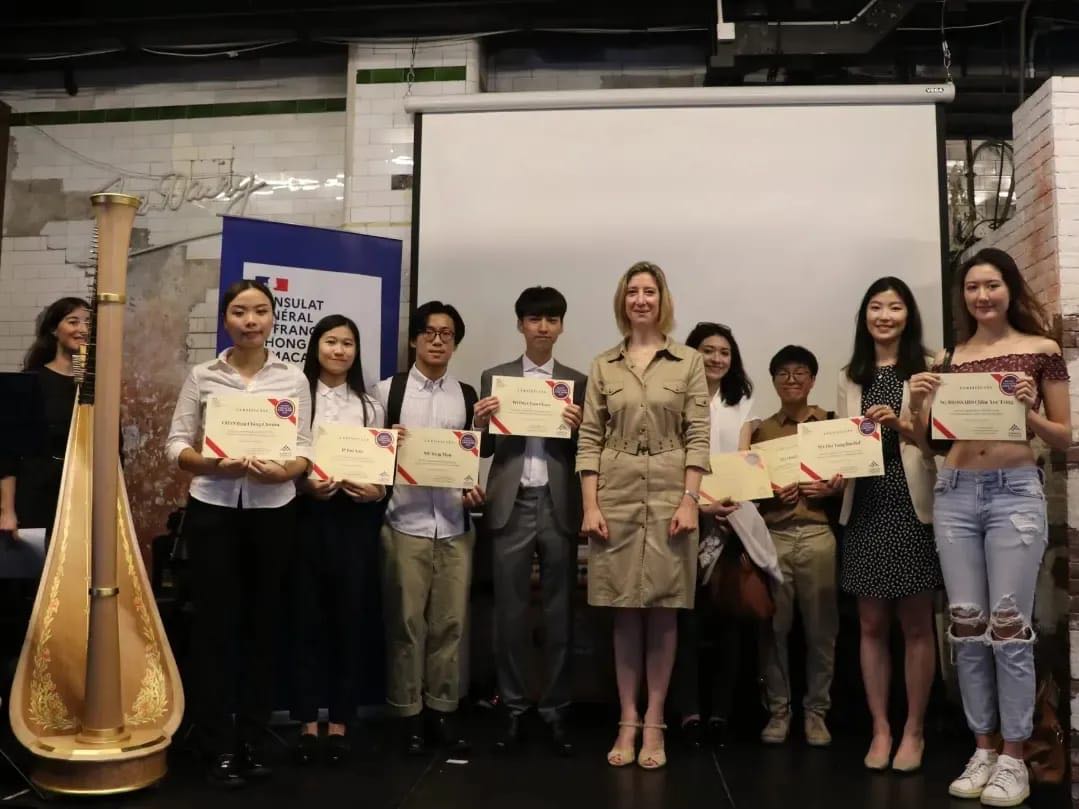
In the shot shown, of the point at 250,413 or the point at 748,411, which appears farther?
the point at 748,411

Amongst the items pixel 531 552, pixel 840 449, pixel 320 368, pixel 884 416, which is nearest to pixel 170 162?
pixel 320 368

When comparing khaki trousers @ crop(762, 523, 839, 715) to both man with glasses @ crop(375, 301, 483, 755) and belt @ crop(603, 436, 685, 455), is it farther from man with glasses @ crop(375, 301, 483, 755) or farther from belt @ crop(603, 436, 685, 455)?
man with glasses @ crop(375, 301, 483, 755)

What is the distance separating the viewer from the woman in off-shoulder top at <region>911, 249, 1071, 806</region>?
2.92 metres

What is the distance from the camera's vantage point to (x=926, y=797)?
297 centimetres

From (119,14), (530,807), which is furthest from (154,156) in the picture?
(530,807)

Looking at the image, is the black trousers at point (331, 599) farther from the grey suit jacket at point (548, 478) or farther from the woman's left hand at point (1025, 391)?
the woman's left hand at point (1025, 391)

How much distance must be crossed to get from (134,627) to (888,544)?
2.61m

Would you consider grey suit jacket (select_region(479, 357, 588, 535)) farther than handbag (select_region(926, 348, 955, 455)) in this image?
Yes

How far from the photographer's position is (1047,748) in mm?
3287

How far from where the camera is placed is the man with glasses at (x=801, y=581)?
3.62 m

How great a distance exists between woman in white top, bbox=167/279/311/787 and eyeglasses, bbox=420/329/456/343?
0.61 meters

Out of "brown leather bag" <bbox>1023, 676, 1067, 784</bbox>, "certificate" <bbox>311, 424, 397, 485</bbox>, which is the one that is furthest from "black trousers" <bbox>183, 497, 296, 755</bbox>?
"brown leather bag" <bbox>1023, 676, 1067, 784</bbox>

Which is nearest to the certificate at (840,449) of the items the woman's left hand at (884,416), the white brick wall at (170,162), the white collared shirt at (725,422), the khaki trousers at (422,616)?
the woman's left hand at (884,416)

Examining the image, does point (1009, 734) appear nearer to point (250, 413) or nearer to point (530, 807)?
point (530, 807)
